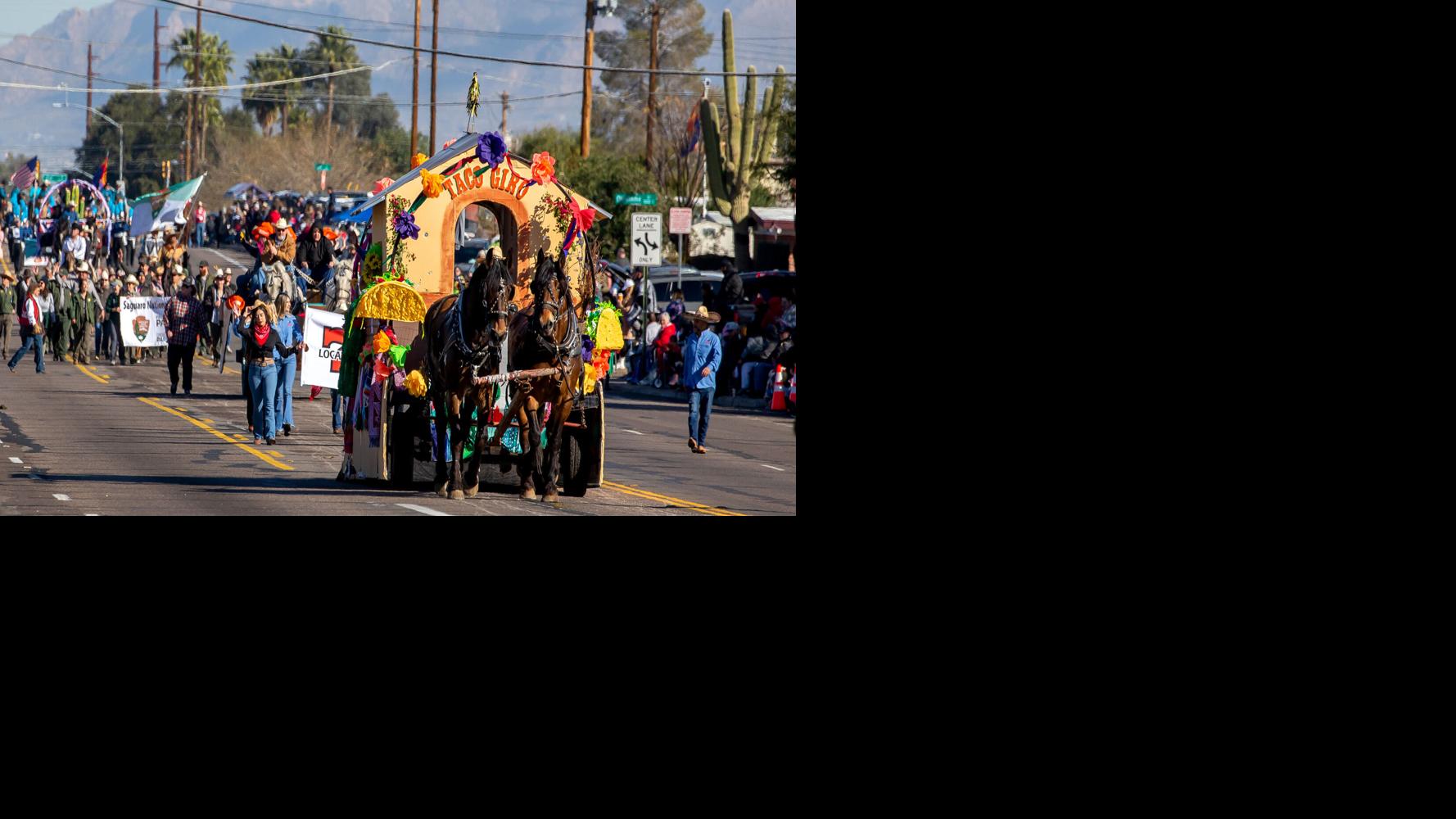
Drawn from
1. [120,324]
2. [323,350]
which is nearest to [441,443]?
[323,350]

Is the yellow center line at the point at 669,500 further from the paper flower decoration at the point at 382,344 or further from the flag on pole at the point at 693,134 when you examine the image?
the flag on pole at the point at 693,134

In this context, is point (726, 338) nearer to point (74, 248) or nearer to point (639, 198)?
point (639, 198)

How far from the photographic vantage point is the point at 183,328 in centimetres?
2706

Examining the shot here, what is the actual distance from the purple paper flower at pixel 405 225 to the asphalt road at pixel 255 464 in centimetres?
226

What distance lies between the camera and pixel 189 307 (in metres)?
26.6

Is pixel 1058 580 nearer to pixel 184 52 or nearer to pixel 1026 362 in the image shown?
pixel 1026 362

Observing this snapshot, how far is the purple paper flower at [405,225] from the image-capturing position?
17062 millimetres

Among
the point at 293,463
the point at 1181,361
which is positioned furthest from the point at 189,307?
the point at 1181,361

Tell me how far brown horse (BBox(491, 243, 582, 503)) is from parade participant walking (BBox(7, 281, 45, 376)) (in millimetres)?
17726

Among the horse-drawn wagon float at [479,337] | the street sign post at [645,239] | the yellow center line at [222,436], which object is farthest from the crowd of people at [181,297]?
the street sign post at [645,239]

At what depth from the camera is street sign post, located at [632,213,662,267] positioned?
31.4 metres

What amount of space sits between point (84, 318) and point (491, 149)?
1997 cm

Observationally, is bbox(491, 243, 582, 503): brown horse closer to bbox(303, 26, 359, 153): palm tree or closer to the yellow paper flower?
the yellow paper flower

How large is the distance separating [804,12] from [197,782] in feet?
19.5
